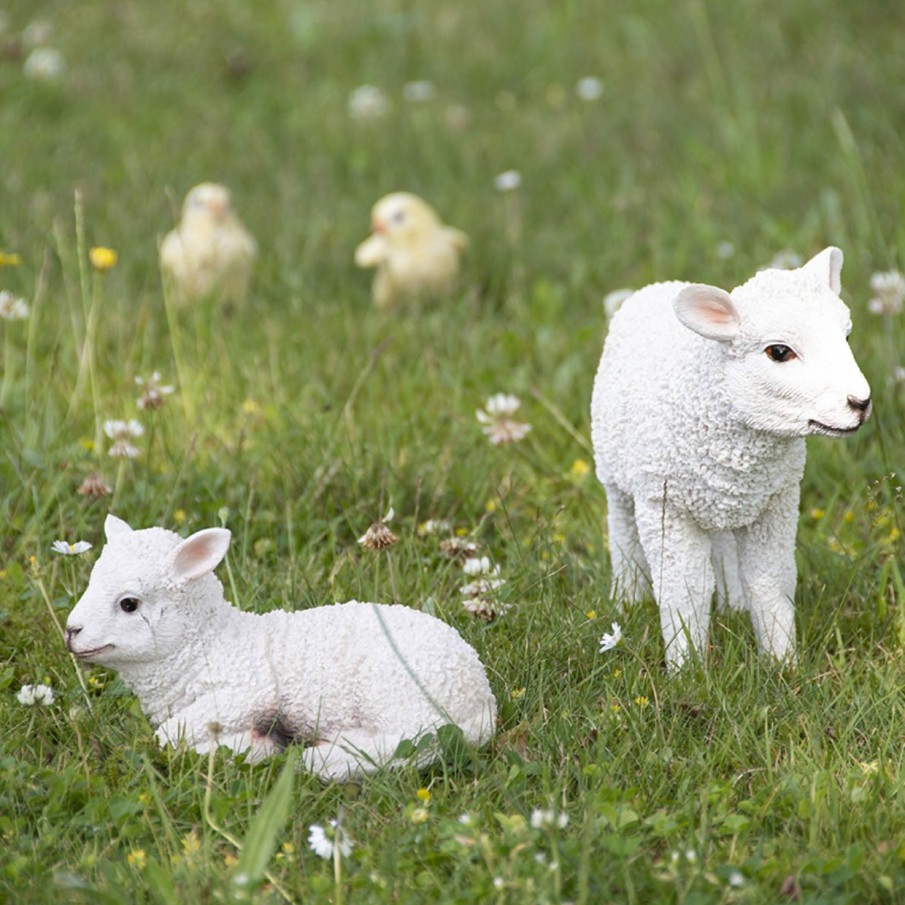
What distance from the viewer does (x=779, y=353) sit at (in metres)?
3.26

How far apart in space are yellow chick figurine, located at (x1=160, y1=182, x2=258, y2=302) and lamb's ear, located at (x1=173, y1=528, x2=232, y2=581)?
9.27ft

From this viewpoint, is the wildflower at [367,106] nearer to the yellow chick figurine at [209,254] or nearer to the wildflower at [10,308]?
the yellow chick figurine at [209,254]

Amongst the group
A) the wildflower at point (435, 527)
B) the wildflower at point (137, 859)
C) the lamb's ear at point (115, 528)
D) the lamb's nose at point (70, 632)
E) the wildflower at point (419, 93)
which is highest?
the lamb's ear at point (115, 528)

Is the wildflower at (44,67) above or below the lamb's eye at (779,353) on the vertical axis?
below

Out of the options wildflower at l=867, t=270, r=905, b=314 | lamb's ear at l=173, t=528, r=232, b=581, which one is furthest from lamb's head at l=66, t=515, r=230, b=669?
wildflower at l=867, t=270, r=905, b=314

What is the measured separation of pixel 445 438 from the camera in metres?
4.90

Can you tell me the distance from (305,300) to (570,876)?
3674mm

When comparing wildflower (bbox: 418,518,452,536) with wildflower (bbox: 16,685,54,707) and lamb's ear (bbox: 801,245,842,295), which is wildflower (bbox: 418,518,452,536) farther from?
lamb's ear (bbox: 801,245,842,295)

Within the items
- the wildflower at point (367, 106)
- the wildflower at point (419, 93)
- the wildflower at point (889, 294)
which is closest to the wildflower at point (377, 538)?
the wildflower at point (889, 294)

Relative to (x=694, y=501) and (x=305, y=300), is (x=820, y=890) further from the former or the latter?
(x=305, y=300)

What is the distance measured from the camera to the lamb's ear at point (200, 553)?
10.6 ft

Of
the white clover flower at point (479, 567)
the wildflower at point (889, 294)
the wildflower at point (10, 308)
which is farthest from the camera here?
the wildflower at point (889, 294)

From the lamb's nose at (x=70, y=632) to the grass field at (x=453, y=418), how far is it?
263 mm

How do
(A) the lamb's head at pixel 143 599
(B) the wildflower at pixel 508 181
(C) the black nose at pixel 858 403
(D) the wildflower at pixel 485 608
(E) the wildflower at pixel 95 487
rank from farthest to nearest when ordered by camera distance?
1. (B) the wildflower at pixel 508 181
2. (E) the wildflower at pixel 95 487
3. (D) the wildflower at pixel 485 608
4. (A) the lamb's head at pixel 143 599
5. (C) the black nose at pixel 858 403
